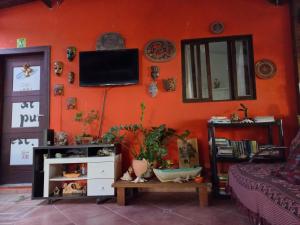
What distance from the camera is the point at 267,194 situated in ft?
4.95

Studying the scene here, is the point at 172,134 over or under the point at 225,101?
under

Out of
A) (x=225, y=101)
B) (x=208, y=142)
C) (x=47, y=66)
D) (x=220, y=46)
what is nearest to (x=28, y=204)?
(x=47, y=66)

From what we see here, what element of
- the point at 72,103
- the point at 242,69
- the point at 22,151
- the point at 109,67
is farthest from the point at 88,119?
the point at 242,69

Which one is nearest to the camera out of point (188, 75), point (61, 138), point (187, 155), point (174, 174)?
point (174, 174)

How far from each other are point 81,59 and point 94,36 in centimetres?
41

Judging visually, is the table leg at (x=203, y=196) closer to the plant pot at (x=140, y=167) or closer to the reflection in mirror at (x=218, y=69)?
the plant pot at (x=140, y=167)

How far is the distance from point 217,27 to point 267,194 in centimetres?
252

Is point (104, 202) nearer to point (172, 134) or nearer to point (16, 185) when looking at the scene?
point (172, 134)

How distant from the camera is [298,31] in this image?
10.2ft

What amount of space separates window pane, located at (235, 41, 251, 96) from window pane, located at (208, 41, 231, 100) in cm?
15

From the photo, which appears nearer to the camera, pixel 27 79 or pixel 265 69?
pixel 265 69

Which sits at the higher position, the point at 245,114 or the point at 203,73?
the point at 203,73

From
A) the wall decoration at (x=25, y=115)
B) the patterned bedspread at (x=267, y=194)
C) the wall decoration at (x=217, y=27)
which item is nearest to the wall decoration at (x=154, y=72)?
the wall decoration at (x=217, y=27)

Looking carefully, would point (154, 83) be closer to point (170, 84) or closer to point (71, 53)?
point (170, 84)
